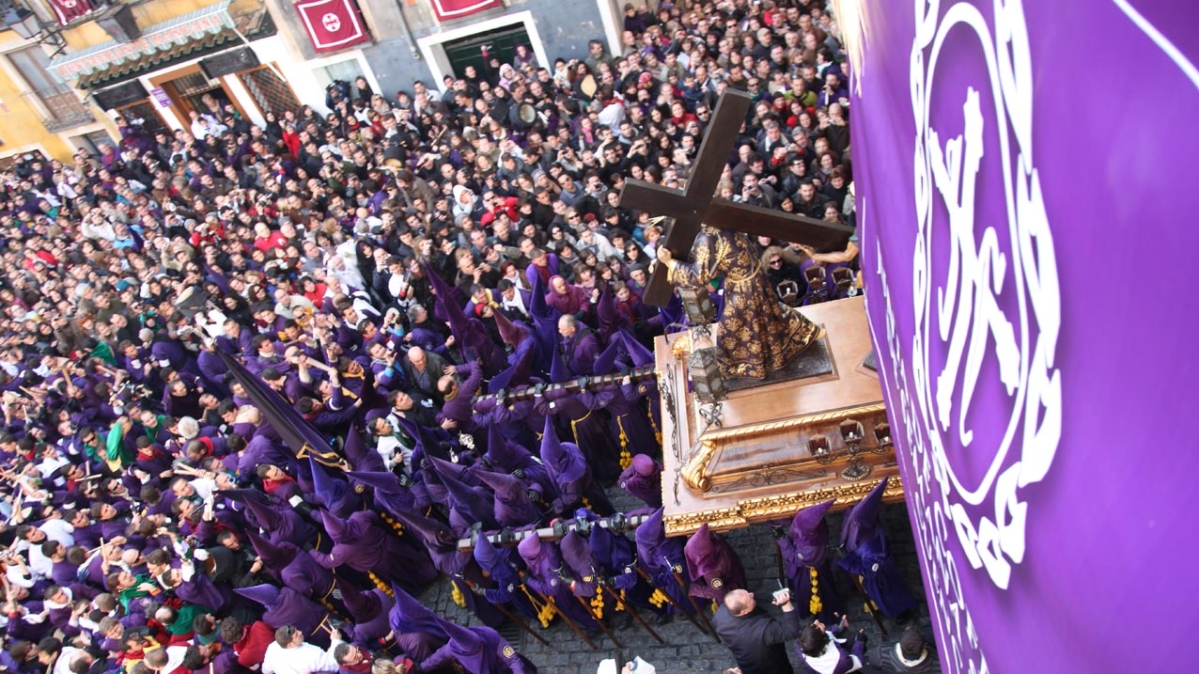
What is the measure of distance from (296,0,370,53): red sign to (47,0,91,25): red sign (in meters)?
6.35

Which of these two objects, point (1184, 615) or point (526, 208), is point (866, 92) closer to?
point (1184, 615)

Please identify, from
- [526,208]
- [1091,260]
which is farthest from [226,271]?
[1091,260]

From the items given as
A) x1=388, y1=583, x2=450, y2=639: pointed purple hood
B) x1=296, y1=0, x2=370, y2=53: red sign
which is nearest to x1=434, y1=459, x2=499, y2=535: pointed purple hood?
x1=388, y1=583, x2=450, y2=639: pointed purple hood

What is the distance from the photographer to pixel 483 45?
19.0 metres

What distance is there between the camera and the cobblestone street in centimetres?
732

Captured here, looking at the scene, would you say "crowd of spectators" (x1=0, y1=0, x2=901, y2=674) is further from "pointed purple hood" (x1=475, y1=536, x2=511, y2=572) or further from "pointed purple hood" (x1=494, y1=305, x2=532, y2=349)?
"pointed purple hood" (x1=475, y1=536, x2=511, y2=572)

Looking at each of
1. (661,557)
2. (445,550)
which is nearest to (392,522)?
(445,550)

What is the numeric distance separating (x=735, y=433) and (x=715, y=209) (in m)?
1.96

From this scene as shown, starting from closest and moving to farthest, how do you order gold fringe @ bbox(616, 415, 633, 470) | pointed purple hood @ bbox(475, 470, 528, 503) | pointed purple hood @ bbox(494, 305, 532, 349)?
pointed purple hood @ bbox(475, 470, 528, 503) < gold fringe @ bbox(616, 415, 633, 470) < pointed purple hood @ bbox(494, 305, 532, 349)

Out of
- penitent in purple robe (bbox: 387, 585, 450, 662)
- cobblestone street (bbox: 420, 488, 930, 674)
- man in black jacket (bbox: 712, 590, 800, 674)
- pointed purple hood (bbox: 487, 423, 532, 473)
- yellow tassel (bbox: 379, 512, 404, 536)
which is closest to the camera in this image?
man in black jacket (bbox: 712, 590, 800, 674)

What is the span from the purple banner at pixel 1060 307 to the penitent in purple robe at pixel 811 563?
3774 mm

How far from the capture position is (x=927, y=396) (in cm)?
263

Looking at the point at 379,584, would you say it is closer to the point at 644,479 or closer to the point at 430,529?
the point at 430,529

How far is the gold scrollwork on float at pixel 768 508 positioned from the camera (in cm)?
651
